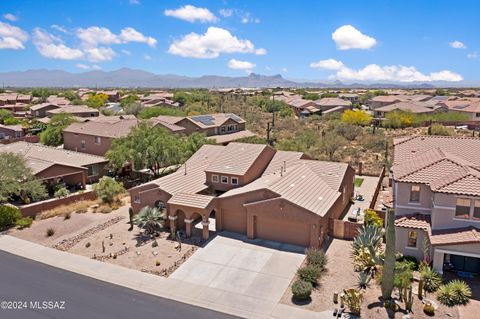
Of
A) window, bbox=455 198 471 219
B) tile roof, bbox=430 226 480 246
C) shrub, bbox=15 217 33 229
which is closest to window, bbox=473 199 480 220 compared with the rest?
window, bbox=455 198 471 219

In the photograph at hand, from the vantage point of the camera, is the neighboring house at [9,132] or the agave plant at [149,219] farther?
the neighboring house at [9,132]

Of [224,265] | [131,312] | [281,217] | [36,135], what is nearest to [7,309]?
[131,312]

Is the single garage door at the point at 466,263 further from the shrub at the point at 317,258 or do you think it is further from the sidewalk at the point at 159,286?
the sidewalk at the point at 159,286

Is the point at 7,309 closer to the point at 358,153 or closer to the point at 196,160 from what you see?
the point at 196,160

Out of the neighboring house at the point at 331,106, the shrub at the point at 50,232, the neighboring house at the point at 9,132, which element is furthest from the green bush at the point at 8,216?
the neighboring house at the point at 331,106

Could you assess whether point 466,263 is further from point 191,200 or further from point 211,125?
point 211,125

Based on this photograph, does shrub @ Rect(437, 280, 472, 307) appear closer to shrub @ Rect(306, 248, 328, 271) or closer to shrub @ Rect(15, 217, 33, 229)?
shrub @ Rect(306, 248, 328, 271)
